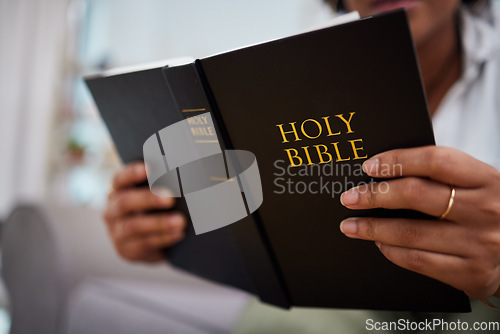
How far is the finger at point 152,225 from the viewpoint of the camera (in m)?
0.63

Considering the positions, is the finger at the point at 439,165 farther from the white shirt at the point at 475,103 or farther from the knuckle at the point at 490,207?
the white shirt at the point at 475,103

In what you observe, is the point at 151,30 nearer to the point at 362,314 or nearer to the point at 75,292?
the point at 75,292

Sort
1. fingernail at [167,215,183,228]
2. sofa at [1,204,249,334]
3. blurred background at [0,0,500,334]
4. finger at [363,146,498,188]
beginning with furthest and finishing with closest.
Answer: blurred background at [0,0,500,334] < sofa at [1,204,249,334] < fingernail at [167,215,183,228] < finger at [363,146,498,188]

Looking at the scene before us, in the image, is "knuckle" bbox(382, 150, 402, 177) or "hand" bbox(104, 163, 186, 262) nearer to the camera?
"knuckle" bbox(382, 150, 402, 177)

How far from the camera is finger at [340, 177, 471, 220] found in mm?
353

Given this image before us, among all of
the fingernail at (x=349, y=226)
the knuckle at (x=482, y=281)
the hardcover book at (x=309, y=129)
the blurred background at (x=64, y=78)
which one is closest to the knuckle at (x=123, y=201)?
the hardcover book at (x=309, y=129)

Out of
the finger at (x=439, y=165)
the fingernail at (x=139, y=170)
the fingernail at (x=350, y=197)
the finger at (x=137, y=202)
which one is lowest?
the finger at (x=137, y=202)

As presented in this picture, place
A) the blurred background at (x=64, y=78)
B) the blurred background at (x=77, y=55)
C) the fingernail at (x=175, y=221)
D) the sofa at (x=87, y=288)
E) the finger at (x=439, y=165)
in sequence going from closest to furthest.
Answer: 1. the finger at (x=439, y=165)
2. the fingernail at (x=175, y=221)
3. the sofa at (x=87, y=288)
4. the blurred background at (x=77, y=55)
5. the blurred background at (x=64, y=78)

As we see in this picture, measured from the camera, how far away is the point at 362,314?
0.51m

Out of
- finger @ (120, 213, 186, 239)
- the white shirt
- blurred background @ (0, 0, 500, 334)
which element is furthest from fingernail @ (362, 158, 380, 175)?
blurred background @ (0, 0, 500, 334)

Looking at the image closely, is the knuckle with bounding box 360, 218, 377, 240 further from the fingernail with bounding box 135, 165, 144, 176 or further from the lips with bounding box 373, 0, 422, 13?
the lips with bounding box 373, 0, 422, 13

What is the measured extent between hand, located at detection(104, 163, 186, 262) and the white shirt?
1.66ft

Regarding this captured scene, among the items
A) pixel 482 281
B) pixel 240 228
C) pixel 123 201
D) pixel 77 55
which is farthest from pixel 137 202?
pixel 77 55

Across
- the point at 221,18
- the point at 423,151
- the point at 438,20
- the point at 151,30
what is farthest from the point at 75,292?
→ the point at 151,30
